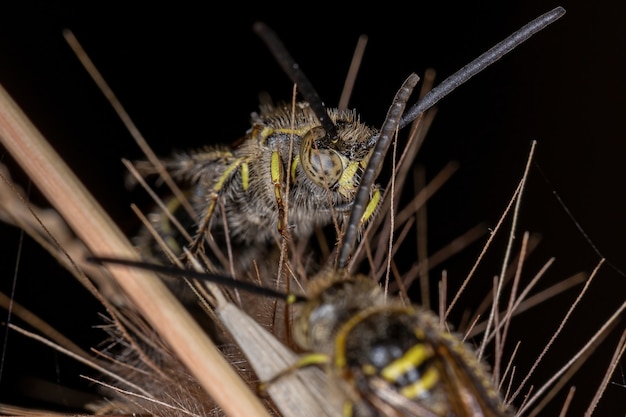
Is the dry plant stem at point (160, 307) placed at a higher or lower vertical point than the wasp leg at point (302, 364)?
higher

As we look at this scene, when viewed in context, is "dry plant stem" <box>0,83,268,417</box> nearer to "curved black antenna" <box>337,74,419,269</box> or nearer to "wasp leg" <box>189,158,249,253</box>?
"curved black antenna" <box>337,74,419,269</box>

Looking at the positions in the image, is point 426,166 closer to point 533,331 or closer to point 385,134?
point 533,331

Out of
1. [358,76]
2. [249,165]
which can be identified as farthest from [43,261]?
[358,76]

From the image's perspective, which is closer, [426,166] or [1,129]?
[1,129]

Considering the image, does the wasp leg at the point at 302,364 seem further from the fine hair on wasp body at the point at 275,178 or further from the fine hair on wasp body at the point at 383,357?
the fine hair on wasp body at the point at 275,178

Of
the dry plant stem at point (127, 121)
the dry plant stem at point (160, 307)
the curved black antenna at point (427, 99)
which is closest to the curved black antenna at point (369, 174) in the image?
the curved black antenna at point (427, 99)

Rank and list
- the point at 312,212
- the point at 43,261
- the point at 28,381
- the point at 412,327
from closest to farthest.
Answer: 1. the point at 412,327
2. the point at 312,212
3. the point at 28,381
4. the point at 43,261

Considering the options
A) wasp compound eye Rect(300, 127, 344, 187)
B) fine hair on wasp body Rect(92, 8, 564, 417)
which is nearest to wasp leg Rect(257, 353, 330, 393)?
fine hair on wasp body Rect(92, 8, 564, 417)
